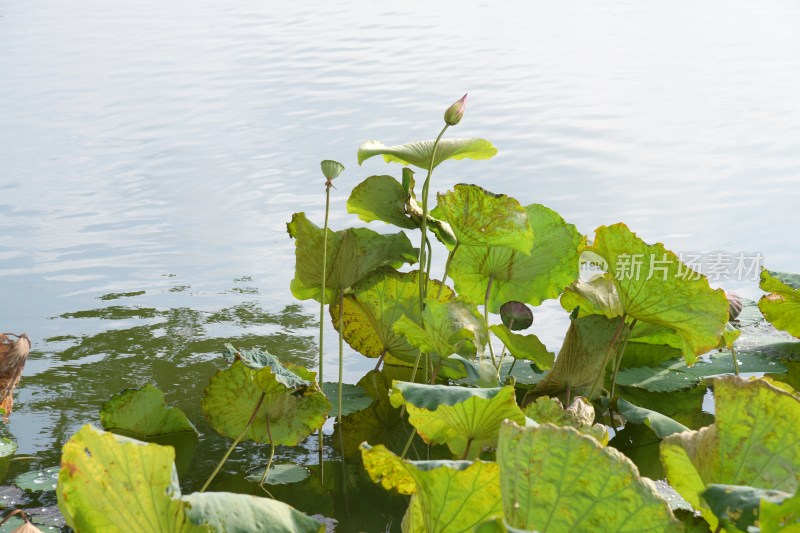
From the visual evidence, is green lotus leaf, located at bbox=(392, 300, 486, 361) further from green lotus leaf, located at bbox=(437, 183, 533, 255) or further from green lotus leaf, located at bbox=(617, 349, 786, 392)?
green lotus leaf, located at bbox=(617, 349, 786, 392)

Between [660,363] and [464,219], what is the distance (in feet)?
1.93

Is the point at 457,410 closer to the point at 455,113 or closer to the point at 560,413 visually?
the point at 560,413

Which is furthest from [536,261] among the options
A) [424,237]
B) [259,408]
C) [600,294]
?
[259,408]

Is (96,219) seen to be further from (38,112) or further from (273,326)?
(38,112)

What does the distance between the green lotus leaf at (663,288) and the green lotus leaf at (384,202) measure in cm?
35

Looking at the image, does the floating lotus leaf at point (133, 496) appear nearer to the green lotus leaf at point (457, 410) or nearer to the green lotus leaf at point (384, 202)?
the green lotus leaf at point (457, 410)

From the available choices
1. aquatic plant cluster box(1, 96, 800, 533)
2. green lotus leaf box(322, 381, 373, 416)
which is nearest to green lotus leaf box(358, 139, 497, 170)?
aquatic plant cluster box(1, 96, 800, 533)

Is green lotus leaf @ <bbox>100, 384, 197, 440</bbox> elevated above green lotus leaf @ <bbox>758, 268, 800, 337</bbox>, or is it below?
below

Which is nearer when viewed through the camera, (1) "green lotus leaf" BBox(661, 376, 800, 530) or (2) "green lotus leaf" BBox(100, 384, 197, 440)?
(1) "green lotus leaf" BBox(661, 376, 800, 530)

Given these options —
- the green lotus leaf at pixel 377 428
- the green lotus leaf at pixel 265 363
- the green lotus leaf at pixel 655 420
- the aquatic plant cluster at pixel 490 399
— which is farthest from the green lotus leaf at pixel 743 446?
the green lotus leaf at pixel 377 428

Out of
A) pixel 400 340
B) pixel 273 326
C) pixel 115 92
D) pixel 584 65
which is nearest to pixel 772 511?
pixel 400 340

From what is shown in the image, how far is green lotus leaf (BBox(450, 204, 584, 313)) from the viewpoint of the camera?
6.10ft

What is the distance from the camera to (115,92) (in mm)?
4945

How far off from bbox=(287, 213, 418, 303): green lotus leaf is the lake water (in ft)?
1.06
